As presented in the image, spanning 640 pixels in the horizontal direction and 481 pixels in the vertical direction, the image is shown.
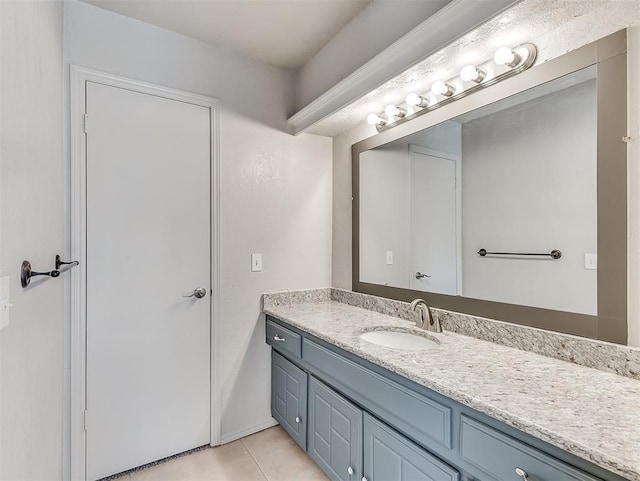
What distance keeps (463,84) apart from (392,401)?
1.43 metres

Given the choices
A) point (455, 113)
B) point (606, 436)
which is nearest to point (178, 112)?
point (455, 113)

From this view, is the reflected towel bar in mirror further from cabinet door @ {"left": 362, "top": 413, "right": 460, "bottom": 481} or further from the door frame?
the door frame

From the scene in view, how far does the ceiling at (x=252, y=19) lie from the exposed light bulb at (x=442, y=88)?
2.03ft

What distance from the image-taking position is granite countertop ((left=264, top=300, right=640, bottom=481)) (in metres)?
0.72

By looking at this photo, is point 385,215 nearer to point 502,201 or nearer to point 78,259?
point 502,201

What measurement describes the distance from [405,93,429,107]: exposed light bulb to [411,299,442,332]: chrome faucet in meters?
1.02

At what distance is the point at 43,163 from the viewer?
1.30 meters

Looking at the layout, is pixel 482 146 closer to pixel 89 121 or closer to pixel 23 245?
pixel 23 245

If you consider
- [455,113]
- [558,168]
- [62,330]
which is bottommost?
→ [62,330]

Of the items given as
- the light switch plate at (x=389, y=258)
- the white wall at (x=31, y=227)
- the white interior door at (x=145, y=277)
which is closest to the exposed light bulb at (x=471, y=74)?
the light switch plate at (x=389, y=258)

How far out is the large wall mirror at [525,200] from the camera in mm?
1123

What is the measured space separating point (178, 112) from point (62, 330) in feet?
4.35

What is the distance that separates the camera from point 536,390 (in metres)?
0.96

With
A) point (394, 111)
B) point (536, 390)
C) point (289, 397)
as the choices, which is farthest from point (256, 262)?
point (536, 390)
